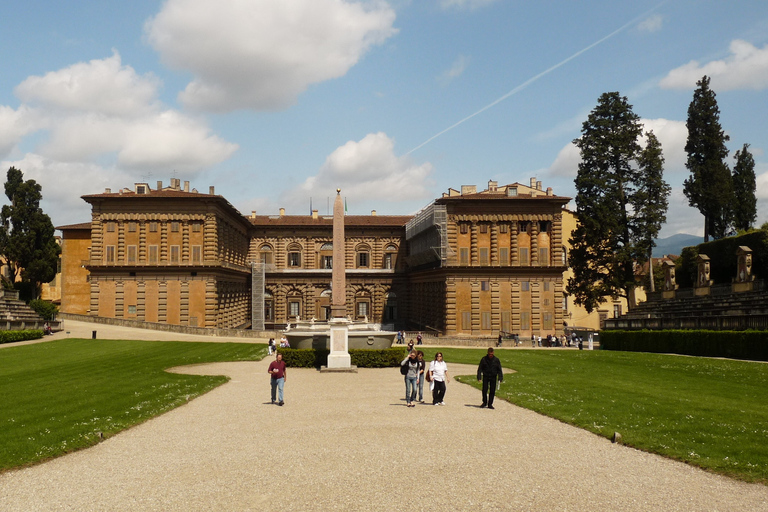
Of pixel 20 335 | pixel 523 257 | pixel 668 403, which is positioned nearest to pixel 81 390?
pixel 668 403

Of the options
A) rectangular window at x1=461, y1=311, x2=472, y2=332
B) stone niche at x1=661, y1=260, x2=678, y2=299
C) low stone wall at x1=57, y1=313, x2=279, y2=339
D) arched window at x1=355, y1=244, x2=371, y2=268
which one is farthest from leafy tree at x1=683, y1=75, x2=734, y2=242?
low stone wall at x1=57, y1=313, x2=279, y2=339

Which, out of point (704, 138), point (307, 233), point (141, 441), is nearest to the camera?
point (141, 441)

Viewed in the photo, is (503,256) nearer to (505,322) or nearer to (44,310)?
(505,322)

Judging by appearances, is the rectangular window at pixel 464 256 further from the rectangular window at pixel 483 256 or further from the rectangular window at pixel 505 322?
the rectangular window at pixel 505 322

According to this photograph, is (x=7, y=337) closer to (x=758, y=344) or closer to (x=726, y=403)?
(x=726, y=403)

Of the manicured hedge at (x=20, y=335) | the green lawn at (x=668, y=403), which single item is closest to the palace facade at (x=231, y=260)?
the manicured hedge at (x=20, y=335)

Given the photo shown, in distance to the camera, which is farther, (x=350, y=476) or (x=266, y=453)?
(x=266, y=453)

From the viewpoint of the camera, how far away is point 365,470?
10281mm

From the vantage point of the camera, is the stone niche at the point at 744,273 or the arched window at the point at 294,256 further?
the arched window at the point at 294,256

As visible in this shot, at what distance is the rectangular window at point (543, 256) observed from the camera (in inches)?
2184

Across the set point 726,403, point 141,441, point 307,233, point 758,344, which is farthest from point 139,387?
point 307,233

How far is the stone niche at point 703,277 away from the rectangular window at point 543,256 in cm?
1457

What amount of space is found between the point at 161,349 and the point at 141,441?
24.3m

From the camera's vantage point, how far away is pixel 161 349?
3534 centimetres
